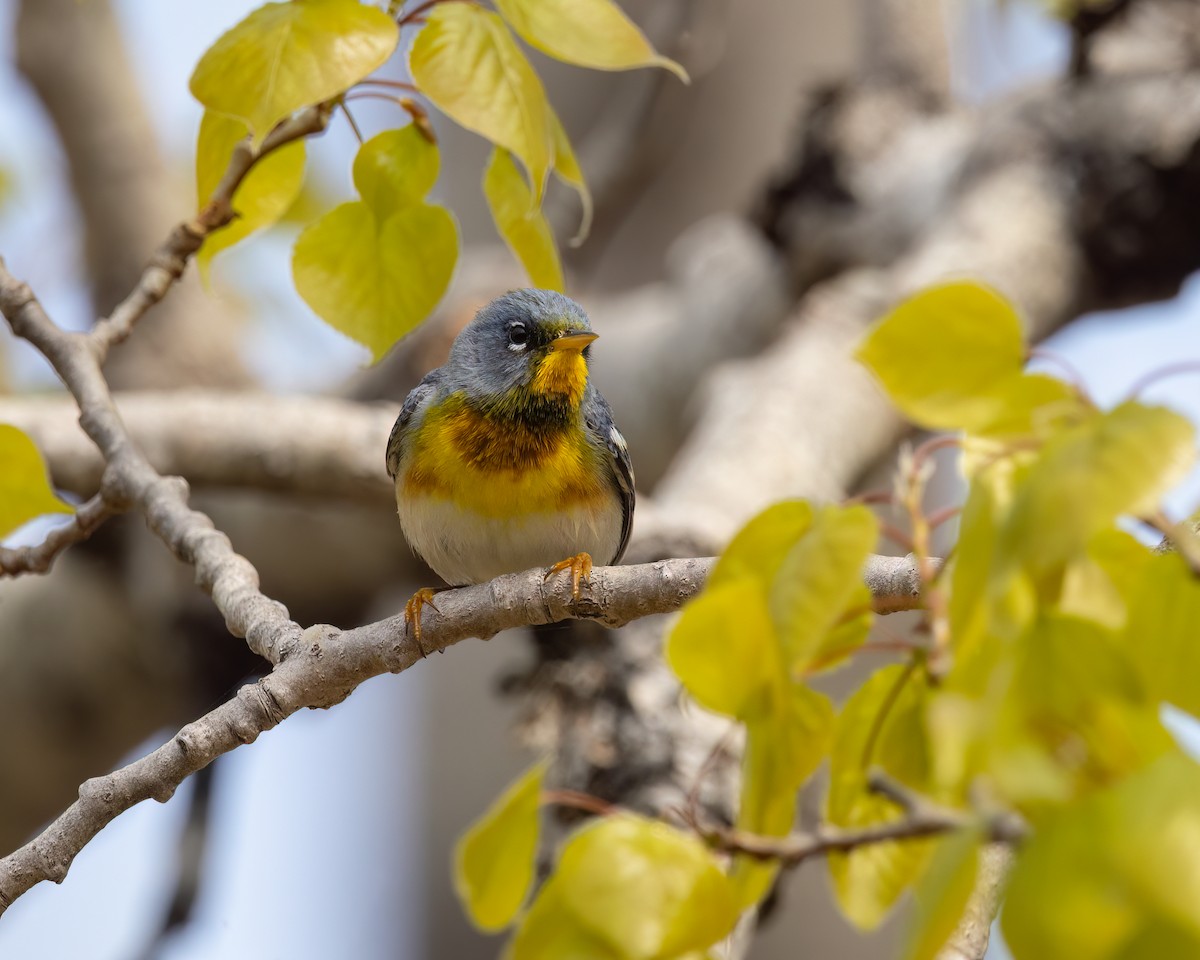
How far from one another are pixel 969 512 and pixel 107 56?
458 centimetres

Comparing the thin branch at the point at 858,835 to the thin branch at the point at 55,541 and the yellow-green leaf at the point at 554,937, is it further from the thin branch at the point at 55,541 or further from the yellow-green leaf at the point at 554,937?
the thin branch at the point at 55,541

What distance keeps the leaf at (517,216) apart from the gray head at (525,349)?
64 cm

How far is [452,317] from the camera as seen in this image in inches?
175

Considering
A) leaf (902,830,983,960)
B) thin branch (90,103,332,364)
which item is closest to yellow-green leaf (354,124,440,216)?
thin branch (90,103,332,364)

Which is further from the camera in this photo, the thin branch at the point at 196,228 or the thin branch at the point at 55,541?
the thin branch at the point at 55,541

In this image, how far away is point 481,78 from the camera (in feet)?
4.69

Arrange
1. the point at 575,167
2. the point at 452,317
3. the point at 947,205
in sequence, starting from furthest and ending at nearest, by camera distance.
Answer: the point at 452,317
the point at 947,205
the point at 575,167

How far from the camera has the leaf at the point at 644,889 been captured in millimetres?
837

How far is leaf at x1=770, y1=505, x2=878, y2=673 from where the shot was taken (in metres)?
0.83

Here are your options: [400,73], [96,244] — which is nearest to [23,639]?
[96,244]

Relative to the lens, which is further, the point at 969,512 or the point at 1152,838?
the point at 969,512

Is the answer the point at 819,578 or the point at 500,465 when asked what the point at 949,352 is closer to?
the point at 819,578

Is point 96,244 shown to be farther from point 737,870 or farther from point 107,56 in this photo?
point 737,870

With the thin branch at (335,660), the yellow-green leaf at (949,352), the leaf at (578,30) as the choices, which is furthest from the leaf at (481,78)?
the yellow-green leaf at (949,352)
